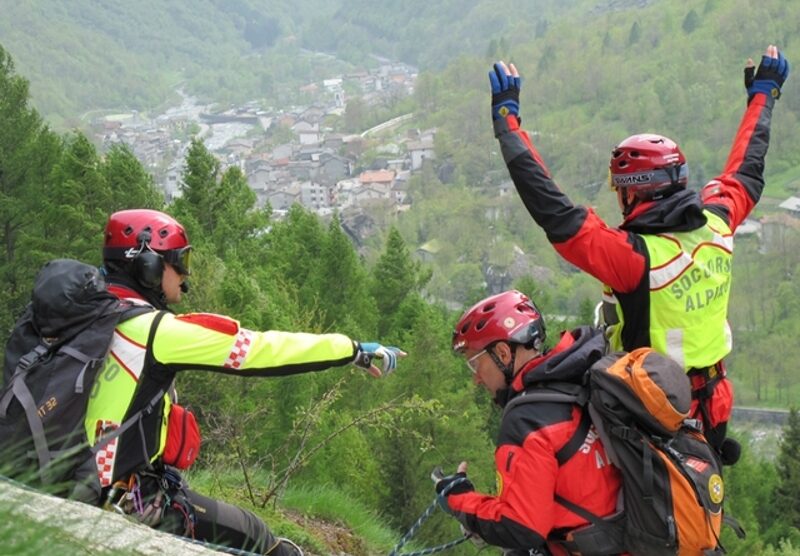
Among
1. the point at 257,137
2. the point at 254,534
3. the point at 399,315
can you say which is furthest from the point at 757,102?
the point at 257,137

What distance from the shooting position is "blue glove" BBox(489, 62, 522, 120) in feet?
15.3

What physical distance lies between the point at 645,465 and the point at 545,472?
15.6 inches

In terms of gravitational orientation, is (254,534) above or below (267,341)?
below

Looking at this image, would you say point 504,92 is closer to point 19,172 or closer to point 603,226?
point 603,226

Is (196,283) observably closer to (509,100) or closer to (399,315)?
(509,100)

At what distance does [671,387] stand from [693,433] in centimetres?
60

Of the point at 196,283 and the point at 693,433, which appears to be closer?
the point at 693,433

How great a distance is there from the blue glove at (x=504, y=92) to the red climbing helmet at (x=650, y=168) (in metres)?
0.58

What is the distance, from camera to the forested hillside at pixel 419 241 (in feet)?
54.6

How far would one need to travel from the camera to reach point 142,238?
4383 mm

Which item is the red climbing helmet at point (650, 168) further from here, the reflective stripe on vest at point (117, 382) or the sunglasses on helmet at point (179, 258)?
the reflective stripe on vest at point (117, 382)

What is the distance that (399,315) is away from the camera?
33969mm

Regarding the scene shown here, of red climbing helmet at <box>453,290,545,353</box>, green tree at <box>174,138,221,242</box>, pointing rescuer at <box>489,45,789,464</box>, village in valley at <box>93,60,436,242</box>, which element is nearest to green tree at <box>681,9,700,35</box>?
village in valley at <box>93,60,436,242</box>

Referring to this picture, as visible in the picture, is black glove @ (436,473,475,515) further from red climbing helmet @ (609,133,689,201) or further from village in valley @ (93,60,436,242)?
village in valley @ (93,60,436,242)
